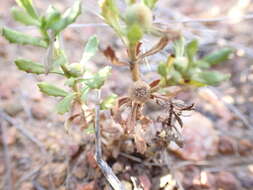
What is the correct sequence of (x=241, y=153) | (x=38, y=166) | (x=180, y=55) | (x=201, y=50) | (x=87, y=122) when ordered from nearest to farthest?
(x=180, y=55)
(x=87, y=122)
(x=38, y=166)
(x=241, y=153)
(x=201, y=50)

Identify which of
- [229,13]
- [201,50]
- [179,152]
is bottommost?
[179,152]

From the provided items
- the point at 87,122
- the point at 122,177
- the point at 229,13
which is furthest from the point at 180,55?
the point at 229,13

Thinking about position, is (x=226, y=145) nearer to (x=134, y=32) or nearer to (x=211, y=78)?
(x=211, y=78)

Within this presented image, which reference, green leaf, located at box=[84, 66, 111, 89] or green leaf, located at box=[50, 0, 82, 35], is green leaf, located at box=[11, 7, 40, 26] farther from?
green leaf, located at box=[84, 66, 111, 89]

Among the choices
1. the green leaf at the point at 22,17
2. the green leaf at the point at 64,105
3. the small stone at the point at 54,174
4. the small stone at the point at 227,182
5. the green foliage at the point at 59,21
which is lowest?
the small stone at the point at 227,182

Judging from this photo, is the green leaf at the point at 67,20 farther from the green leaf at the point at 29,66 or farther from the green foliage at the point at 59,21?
the green leaf at the point at 29,66

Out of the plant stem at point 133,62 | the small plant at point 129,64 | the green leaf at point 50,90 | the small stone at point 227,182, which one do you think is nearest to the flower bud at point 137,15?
the small plant at point 129,64

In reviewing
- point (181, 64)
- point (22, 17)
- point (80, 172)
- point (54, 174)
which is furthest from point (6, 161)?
point (181, 64)

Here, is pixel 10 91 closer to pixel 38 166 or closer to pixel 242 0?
pixel 38 166
